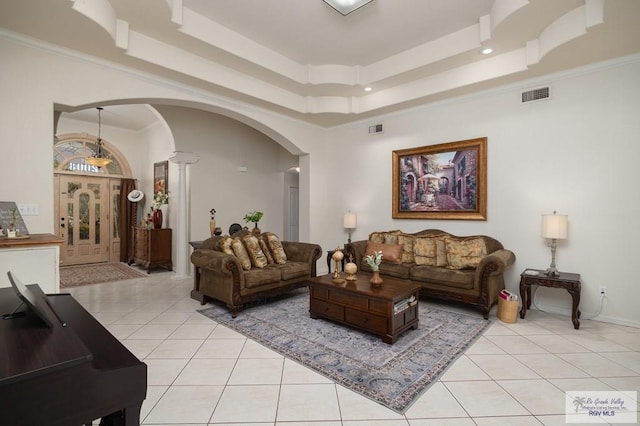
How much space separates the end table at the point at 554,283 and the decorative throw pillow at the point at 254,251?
323cm

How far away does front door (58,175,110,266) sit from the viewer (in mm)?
7211

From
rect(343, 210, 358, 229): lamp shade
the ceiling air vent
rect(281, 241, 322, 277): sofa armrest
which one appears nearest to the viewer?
the ceiling air vent

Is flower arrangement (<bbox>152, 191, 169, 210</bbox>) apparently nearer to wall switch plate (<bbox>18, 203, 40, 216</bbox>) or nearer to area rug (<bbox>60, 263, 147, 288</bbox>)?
area rug (<bbox>60, 263, 147, 288</bbox>)

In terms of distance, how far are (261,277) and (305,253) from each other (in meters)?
0.94

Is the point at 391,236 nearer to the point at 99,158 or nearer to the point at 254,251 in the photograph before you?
the point at 254,251

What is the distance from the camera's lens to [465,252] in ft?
13.3

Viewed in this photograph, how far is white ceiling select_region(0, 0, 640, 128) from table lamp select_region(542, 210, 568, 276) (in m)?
1.77

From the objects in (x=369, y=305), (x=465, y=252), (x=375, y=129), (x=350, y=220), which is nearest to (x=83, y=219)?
(x=350, y=220)

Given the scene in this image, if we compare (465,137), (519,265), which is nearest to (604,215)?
(519,265)

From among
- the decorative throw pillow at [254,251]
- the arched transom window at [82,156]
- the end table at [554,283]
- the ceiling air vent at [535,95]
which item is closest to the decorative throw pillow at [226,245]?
the decorative throw pillow at [254,251]

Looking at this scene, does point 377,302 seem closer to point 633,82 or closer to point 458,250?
point 458,250

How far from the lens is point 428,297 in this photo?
4426 mm

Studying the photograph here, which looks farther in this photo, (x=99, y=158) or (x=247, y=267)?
(x=99, y=158)

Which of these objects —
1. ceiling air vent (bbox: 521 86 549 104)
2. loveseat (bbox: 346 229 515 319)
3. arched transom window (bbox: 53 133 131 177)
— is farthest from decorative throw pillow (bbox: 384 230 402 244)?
arched transom window (bbox: 53 133 131 177)
